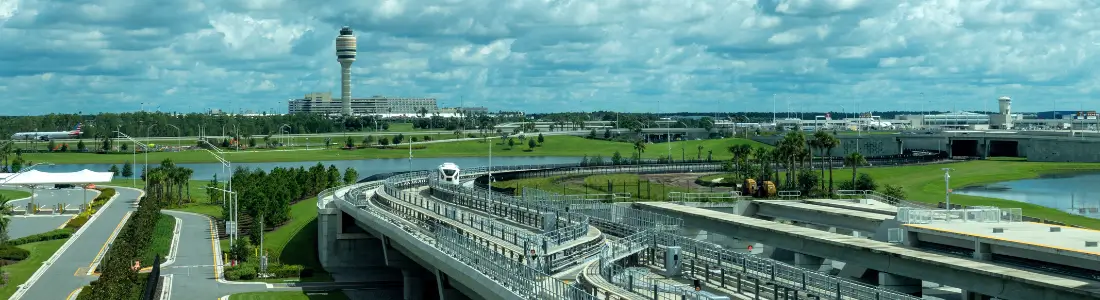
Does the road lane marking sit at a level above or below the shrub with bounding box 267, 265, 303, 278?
above

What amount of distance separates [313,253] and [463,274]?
1761 inches

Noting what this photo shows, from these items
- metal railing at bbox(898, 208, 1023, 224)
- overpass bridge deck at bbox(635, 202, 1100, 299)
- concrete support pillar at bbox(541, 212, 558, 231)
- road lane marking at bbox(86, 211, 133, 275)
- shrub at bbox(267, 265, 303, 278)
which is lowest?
shrub at bbox(267, 265, 303, 278)

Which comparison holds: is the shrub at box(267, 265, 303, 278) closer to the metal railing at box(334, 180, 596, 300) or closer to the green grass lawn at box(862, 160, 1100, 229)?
the metal railing at box(334, 180, 596, 300)

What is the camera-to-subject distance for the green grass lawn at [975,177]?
4073 inches

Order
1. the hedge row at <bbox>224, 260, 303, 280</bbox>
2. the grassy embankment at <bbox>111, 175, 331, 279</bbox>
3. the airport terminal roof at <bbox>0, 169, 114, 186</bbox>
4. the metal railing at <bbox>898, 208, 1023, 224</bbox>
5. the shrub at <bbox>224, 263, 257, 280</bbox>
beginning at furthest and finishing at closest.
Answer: the airport terminal roof at <bbox>0, 169, 114, 186</bbox> < the grassy embankment at <bbox>111, 175, 331, 279</bbox> < the hedge row at <bbox>224, 260, 303, 280</bbox> < the shrub at <bbox>224, 263, 257, 280</bbox> < the metal railing at <bbox>898, 208, 1023, 224</bbox>

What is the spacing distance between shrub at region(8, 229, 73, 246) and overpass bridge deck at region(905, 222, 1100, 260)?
65.6 m

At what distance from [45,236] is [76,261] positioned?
52.0ft

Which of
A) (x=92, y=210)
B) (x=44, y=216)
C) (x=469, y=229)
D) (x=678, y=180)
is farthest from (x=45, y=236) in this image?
(x=678, y=180)

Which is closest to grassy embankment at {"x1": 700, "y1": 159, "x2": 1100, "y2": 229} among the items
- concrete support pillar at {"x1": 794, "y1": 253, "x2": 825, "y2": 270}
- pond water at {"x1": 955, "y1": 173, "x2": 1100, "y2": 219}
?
pond water at {"x1": 955, "y1": 173, "x2": 1100, "y2": 219}

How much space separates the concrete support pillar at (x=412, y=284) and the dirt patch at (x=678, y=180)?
6459 cm

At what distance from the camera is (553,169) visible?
146375mm

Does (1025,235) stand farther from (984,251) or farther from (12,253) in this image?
(12,253)

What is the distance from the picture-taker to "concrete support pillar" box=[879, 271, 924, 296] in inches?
2031

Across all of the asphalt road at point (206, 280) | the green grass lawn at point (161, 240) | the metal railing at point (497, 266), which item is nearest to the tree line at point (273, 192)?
the asphalt road at point (206, 280)
